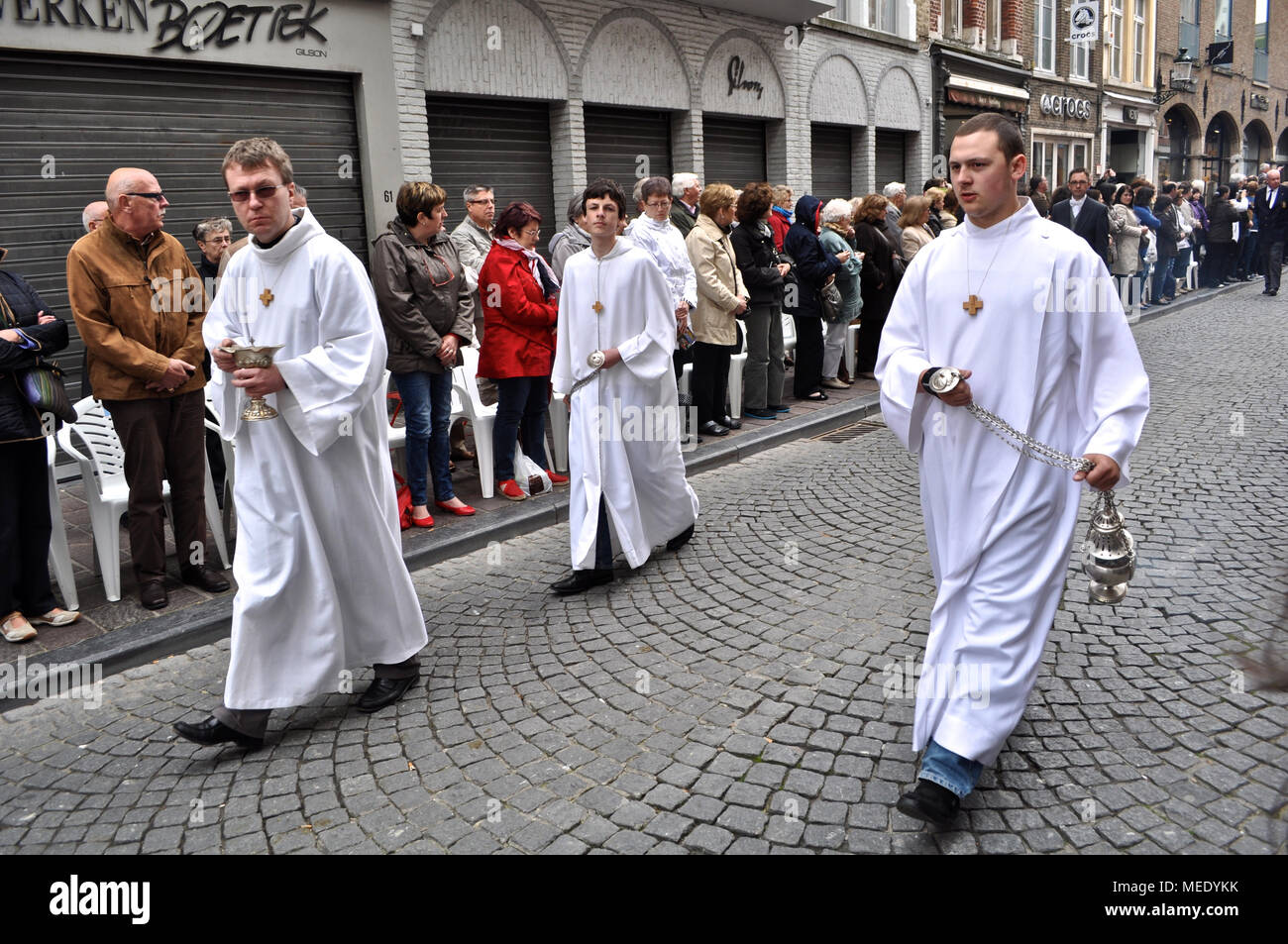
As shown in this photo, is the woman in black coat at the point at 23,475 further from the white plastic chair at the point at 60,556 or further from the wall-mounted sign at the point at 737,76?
the wall-mounted sign at the point at 737,76

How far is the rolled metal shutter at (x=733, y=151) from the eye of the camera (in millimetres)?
15438

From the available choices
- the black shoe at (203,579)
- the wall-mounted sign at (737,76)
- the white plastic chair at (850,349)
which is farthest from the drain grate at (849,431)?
the wall-mounted sign at (737,76)

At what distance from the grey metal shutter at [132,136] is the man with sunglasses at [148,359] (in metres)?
2.70

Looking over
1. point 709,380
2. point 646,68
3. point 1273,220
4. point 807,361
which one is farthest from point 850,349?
point 1273,220

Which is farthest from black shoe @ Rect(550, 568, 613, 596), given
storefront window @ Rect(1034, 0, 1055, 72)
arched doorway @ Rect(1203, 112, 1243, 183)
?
arched doorway @ Rect(1203, 112, 1243, 183)

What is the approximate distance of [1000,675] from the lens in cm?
306

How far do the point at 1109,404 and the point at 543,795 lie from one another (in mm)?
2172

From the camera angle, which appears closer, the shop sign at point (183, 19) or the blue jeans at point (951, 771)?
the blue jeans at point (951, 771)

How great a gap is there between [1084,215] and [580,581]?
10237 mm

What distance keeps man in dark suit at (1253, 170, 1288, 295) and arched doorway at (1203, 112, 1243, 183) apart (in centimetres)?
1893

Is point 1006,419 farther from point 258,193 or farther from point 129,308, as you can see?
point 129,308

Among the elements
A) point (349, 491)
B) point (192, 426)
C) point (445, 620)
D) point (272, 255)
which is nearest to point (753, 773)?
point (349, 491)

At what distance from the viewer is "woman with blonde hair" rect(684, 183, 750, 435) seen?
866 cm
